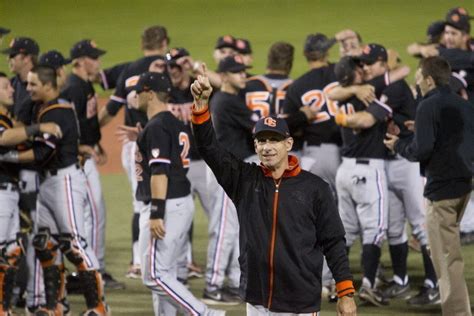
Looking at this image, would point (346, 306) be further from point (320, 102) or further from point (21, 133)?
point (320, 102)

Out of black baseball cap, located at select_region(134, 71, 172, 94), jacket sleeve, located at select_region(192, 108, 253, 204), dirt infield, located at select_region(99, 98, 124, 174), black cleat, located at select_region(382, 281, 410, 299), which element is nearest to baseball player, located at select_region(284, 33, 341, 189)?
black cleat, located at select_region(382, 281, 410, 299)

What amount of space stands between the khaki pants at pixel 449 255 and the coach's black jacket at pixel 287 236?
1893mm


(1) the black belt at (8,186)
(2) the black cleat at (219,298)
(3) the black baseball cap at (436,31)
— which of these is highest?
(3) the black baseball cap at (436,31)

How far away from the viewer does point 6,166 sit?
290 inches

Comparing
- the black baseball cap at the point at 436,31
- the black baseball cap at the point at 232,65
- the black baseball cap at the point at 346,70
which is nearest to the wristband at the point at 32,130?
the black baseball cap at the point at 232,65

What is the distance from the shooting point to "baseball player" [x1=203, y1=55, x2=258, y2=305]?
8203 mm

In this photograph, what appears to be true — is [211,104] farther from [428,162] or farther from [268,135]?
[268,135]

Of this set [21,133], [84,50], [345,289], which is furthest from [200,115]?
[84,50]

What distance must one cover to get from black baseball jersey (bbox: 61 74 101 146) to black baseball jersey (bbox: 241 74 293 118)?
54.4 inches

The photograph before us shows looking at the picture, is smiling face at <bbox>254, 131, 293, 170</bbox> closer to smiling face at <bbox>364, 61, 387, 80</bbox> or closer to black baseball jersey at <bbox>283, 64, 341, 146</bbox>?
smiling face at <bbox>364, 61, 387, 80</bbox>

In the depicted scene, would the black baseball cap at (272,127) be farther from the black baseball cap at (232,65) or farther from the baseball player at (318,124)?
the baseball player at (318,124)

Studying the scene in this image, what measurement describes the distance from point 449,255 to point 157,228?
1992 mm

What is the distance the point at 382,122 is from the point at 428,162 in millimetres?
1003

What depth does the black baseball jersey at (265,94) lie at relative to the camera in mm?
8484
